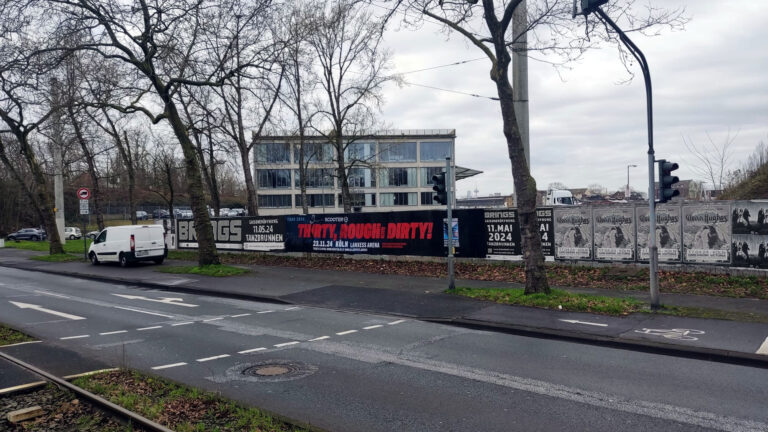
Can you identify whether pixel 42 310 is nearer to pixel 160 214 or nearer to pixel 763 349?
pixel 763 349

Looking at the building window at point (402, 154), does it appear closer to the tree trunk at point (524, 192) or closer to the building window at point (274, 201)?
the building window at point (274, 201)

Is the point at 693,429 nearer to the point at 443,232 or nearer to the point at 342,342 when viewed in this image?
the point at 342,342

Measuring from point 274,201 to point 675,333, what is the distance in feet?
234

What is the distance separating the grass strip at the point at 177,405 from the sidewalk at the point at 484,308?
593 cm

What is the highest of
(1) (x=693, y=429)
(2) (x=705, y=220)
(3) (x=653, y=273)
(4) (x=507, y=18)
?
(4) (x=507, y=18)

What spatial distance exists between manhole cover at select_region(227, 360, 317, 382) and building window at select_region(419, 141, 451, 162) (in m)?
70.7

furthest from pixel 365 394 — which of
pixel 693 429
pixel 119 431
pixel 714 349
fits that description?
pixel 714 349

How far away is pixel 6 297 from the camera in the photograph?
1582cm

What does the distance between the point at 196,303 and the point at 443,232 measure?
351 inches

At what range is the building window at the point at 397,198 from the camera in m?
79.1

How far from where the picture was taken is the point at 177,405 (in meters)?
5.86

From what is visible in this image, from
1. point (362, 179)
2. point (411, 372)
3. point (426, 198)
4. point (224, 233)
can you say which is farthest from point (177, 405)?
point (426, 198)

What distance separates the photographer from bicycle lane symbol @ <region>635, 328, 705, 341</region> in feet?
29.5

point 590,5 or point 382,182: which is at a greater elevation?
point 382,182
